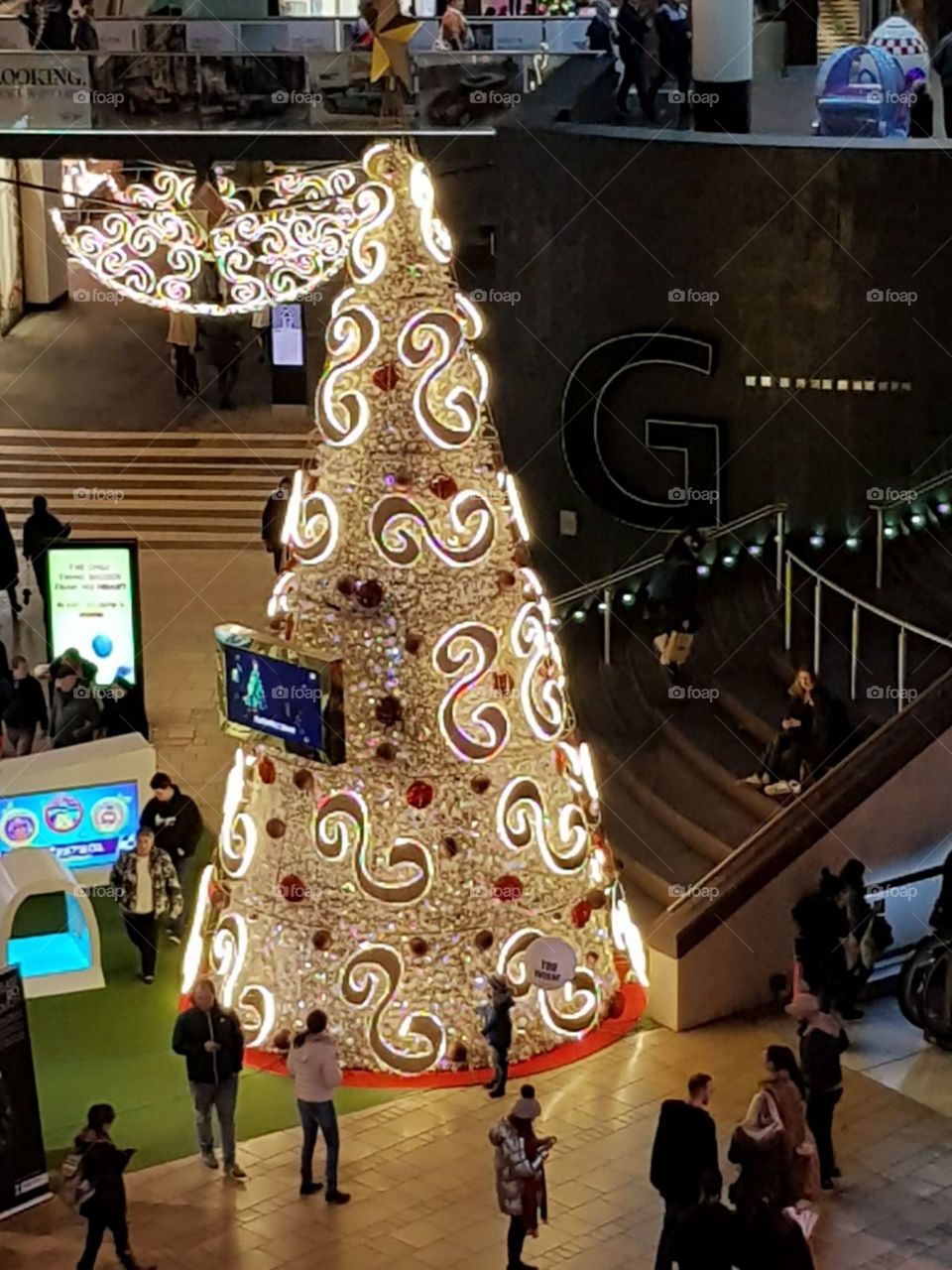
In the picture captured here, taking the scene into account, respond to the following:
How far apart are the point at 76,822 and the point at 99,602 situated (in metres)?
3.25

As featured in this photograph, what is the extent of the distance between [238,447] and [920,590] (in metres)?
10.8

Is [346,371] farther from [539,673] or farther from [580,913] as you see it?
[580,913]

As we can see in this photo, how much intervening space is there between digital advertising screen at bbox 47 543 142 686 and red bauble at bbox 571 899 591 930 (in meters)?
5.94

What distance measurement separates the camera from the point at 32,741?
65.5 ft

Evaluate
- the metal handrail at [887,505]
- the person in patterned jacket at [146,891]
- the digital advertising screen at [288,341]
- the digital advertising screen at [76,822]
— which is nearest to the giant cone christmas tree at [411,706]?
the person in patterned jacket at [146,891]

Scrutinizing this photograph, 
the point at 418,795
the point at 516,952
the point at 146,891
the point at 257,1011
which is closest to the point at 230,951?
the point at 257,1011

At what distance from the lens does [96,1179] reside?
1249 cm

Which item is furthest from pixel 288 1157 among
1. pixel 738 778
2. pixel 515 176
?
pixel 515 176

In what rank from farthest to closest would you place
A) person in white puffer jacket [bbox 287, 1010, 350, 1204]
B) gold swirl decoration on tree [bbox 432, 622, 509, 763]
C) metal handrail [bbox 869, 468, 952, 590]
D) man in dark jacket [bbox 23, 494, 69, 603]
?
man in dark jacket [bbox 23, 494, 69, 603] < metal handrail [bbox 869, 468, 952, 590] < gold swirl decoration on tree [bbox 432, 622, 509, 763] < person in white puffer jacket [bbox 287, 1010, 350, 1204]

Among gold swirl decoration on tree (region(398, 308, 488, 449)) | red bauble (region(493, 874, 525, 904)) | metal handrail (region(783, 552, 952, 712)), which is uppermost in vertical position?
gold swirl decoration on tree (region(398, 308, 488, 449))

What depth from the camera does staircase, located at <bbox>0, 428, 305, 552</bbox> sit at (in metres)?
26.3

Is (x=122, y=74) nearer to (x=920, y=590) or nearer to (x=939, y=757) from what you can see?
(x=920, y=590)

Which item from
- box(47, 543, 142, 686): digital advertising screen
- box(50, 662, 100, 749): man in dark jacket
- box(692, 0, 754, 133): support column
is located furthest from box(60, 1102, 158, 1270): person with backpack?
box(692, 0, 754, 133): support column

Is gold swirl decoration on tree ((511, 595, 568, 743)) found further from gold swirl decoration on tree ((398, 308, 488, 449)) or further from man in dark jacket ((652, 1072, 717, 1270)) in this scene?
man in dark jacket ((652, 1072, 717, 1270))
